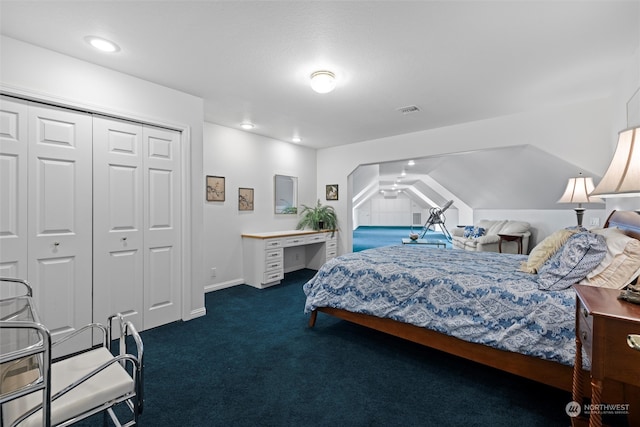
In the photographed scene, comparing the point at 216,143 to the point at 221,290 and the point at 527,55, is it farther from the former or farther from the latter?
the point at 527,55

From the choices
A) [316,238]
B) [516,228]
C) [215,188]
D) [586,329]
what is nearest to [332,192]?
[316,238]

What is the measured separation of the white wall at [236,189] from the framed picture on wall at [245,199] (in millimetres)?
69

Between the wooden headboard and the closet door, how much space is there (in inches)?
155

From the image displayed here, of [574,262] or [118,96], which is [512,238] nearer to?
[574,262]

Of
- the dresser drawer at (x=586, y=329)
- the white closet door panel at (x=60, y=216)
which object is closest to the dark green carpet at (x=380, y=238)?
the white closet door panel at (x=60, y=216)

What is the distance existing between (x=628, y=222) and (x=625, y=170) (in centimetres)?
134

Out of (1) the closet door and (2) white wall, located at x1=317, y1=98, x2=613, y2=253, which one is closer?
(1) the closet door

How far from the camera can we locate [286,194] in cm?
541

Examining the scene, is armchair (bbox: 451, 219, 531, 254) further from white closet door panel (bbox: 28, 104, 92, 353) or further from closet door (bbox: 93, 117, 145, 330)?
white closet door panel (bbox: 28, 104, 92, 353)

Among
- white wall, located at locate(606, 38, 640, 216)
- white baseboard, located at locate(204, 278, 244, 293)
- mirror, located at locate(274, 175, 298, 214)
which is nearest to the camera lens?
white wall, located at locate(606, 38, 640, 216)

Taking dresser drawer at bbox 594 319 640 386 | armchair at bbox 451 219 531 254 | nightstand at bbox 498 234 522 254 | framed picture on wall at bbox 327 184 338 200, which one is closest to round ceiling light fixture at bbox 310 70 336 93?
dresser drawer at bbox 594 319 640 386

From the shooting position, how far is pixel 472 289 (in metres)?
2.07

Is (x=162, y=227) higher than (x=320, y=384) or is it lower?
higher

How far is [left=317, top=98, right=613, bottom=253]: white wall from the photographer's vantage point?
321cm
